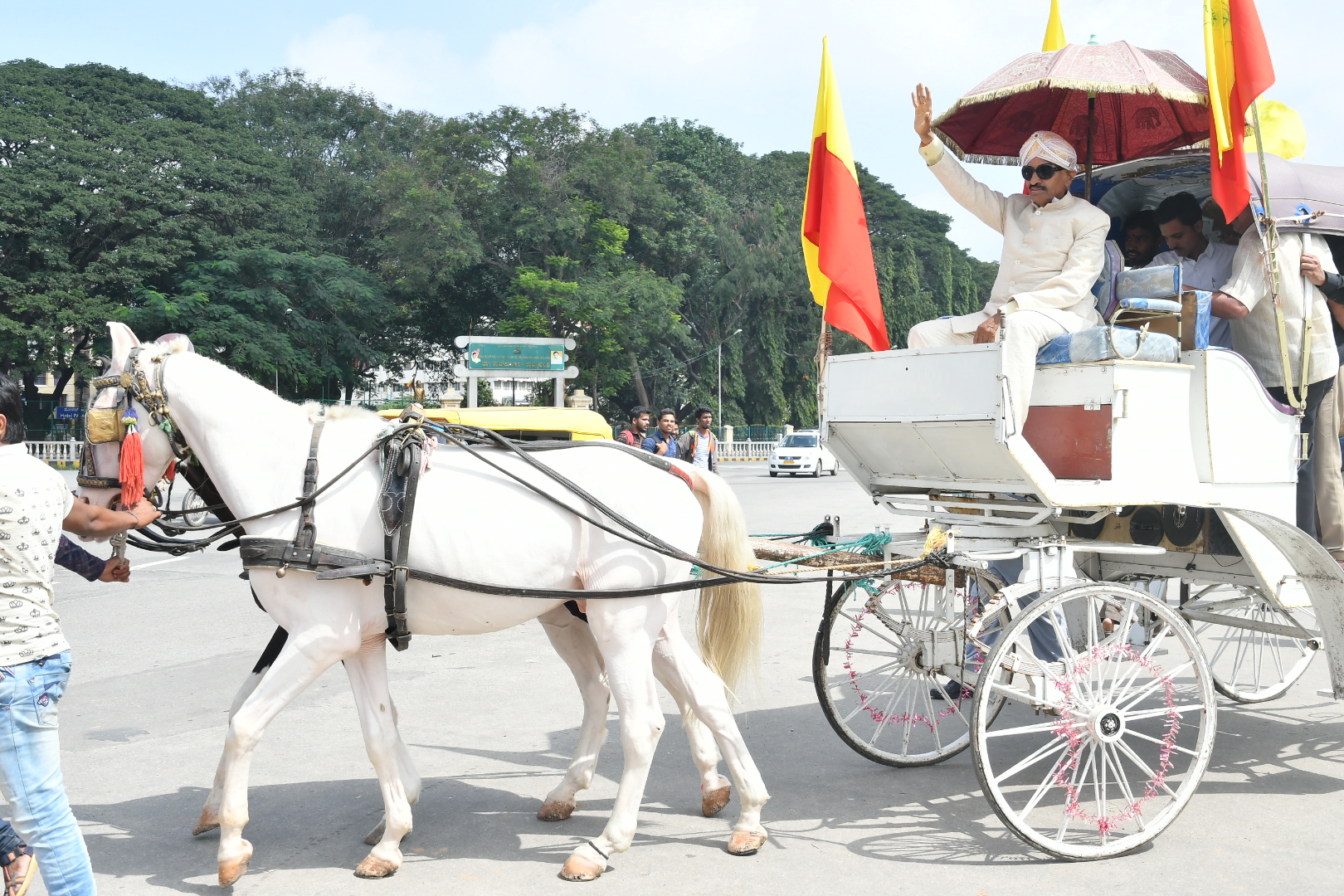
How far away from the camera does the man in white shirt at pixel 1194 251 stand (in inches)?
209

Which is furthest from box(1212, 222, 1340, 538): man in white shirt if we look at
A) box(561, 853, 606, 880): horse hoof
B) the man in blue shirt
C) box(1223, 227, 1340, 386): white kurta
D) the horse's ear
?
the man in blue shirt

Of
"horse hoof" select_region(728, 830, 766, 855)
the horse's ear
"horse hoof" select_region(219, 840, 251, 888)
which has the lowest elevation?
"horse hoof" select_region(728, 830, 766, 855)

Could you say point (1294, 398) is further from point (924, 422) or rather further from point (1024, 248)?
point (924, 422)

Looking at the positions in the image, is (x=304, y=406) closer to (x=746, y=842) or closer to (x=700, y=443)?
(x=746, y=842)

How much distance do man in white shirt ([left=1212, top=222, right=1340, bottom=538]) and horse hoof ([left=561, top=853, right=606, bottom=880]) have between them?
3.46 m

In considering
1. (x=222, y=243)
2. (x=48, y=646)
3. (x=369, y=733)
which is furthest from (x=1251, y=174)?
(x=222, y=243)

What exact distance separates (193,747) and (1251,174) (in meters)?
5.51

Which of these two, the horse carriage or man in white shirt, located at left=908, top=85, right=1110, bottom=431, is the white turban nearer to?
man in white shirt, located at left=908, top=85, right=1110, bottom=431

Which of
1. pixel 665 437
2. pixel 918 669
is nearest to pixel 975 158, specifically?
pixel 918 669

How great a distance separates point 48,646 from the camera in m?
2.93

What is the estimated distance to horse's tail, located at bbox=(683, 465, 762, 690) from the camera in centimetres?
444

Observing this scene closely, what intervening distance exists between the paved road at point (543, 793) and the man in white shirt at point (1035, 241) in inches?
71.2

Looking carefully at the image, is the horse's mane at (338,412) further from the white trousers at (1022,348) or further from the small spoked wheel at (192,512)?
the white trousers at (1022,348)

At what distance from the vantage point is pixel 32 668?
2883 millimetres
